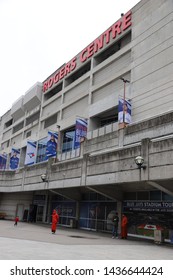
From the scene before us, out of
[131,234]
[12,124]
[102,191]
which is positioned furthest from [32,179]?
[12,124]

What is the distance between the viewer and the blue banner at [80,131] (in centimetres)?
2980

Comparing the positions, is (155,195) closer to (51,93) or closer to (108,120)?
(108,120)

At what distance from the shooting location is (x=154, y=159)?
16.6 m

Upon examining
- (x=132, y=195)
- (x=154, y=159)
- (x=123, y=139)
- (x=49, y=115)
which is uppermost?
(x=49, y=115)

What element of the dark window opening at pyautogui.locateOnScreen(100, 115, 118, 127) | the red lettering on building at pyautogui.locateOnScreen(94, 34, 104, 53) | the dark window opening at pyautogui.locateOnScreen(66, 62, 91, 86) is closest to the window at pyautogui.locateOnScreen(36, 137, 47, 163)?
Result: the dark window opening at pyautogui.locateOnScreen(66, 62, 91, 86)

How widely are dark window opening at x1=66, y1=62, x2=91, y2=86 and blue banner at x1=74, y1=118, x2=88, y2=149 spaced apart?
880cm

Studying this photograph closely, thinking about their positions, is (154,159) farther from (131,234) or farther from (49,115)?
(49,115)

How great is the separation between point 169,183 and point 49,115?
90.7 feet

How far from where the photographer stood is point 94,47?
35.0 meters

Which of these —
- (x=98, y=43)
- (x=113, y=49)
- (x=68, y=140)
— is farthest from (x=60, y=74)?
(x=113, y=49)

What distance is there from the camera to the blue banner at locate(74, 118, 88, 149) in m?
29.8

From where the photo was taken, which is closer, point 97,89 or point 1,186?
point 97,89

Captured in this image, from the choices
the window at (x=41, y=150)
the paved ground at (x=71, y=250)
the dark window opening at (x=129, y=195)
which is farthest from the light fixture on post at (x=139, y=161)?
the window at (x=41, y=150)

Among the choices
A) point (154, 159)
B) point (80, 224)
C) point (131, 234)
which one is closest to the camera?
point (154, 159)
